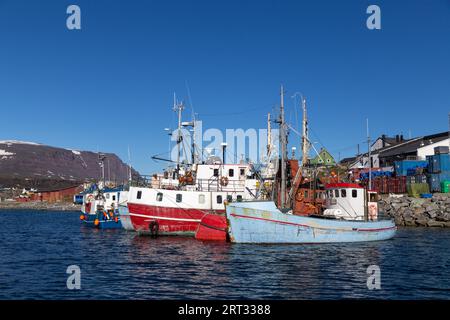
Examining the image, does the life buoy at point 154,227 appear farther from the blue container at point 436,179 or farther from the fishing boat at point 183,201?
the blue container at point 436,179

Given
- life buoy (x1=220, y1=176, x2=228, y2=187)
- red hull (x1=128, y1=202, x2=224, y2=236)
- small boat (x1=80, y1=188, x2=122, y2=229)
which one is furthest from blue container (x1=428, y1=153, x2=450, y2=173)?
small boat (x1=80, y1=188, x2=122, y2=229)

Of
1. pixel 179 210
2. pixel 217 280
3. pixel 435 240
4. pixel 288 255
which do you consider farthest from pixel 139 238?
pixel 435 240

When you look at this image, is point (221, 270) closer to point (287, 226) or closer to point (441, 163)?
point (287, 226)

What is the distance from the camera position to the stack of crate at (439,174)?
6419 cm

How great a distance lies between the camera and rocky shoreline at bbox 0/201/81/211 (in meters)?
128

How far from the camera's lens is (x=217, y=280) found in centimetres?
1944

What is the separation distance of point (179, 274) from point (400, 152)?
72.1 metres

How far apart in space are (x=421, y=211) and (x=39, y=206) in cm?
11600

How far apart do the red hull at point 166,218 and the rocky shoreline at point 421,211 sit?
31140mm
